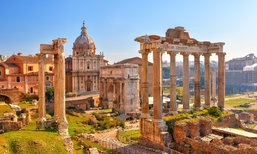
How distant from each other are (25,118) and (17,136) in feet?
19.3

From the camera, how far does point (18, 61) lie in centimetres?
4434

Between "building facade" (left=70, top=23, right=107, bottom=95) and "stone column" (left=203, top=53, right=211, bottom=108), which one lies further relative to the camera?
"building facade" (left=70, top=23, right=107, bottom=95)

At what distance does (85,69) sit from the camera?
54.5m

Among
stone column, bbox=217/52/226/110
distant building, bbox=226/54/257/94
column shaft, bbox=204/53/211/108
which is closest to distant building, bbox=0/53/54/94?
column shaft, bbox=204/53/211/108

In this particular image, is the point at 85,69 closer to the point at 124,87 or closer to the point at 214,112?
the point at 124,87

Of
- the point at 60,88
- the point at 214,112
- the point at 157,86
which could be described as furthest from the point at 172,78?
the point at 60,88

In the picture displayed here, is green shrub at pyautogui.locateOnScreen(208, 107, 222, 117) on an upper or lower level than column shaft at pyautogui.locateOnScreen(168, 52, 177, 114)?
lower

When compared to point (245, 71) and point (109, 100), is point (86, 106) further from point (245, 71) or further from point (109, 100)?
point (245, 71)

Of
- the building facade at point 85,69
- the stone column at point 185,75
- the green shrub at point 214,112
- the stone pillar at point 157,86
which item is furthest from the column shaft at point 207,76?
the building facade at point 85,69

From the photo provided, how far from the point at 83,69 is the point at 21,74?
1445 cm

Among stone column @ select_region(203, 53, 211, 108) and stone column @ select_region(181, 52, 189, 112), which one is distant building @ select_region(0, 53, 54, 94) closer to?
stone column @ select_region(181, 52, 189, 112)

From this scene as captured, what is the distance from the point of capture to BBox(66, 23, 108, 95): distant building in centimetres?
5378

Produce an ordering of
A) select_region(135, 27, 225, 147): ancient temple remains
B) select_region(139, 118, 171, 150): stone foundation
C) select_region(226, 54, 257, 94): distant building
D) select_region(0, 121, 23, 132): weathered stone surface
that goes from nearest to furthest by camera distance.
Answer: select_region(0, 121, 23, 132): weathered stone surface
select_region(139, 118, 171, 150): stone foundation
select_region(135, 27, 225, 147): ancient temple remains
select_region(226, 54, 257, 94): distant building

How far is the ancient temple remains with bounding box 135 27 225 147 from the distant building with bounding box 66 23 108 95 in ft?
114
